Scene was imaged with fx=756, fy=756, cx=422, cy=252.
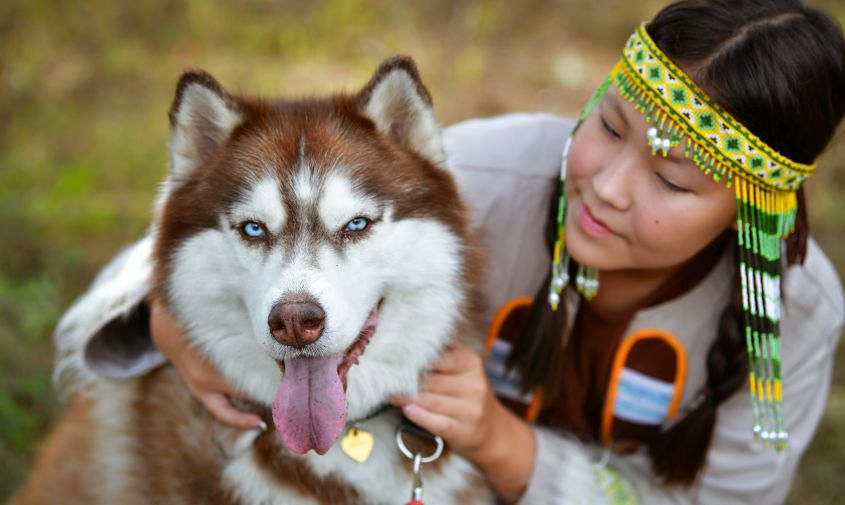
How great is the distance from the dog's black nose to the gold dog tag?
466 mm

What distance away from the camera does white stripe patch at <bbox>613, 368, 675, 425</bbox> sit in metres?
2.68

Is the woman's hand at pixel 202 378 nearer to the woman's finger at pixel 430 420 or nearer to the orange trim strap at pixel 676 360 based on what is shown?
the woman's finger at pixel 430 420

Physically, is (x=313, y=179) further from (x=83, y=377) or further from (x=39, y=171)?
(x=39, y=171)

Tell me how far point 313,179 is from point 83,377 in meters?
1.35

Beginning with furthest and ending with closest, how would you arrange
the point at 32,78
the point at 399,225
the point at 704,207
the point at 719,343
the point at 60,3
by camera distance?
1. the point at 60,3
2. the point at 32,78
3. the point at 719,343
4. the point at 704,207
5. the point at 399,225

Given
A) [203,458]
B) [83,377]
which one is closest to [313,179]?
[203,458]

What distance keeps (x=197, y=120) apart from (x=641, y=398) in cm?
178

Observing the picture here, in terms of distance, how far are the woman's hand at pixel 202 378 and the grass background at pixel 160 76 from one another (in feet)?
6.54

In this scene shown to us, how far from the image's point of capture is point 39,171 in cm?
509

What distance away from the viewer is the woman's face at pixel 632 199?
2217 millimetres

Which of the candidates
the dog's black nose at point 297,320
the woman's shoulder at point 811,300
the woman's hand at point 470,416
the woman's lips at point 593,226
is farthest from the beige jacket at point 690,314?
the dog's black nose at point 297,320

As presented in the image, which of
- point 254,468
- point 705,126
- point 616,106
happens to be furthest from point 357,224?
point 705,126

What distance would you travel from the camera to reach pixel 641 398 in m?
2.71

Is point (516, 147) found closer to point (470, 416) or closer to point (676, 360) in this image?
point (676, 360)
